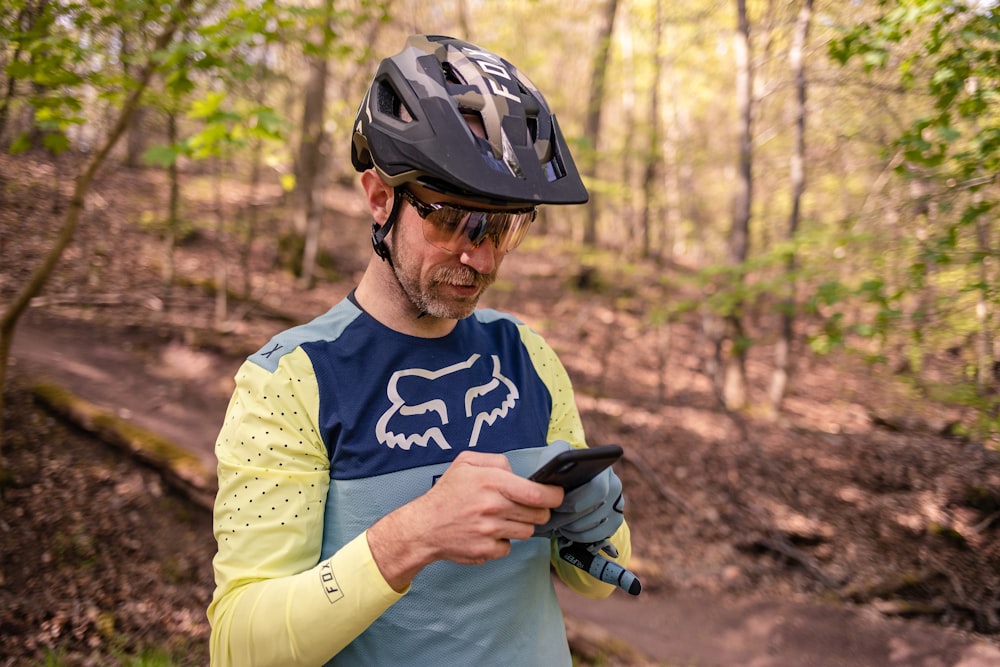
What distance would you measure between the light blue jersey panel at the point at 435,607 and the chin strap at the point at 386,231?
2.15ft

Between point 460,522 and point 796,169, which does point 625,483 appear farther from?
point 460,522

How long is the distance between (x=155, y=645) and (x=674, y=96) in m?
20.2

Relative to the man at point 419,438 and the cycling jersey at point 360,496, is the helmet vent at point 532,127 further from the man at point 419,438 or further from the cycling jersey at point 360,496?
the cycling jersey at point 360,496

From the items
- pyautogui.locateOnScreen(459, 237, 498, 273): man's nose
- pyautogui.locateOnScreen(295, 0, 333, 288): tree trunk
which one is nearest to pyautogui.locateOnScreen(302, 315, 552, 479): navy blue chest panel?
pyautogui.locateOnScreen(459, 237, 498, 273): man's nose

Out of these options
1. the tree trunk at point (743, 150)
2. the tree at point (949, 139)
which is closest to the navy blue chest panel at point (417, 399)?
the tree at point (949, 139)

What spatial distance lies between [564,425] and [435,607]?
71cm

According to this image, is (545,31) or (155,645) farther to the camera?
(545,31)

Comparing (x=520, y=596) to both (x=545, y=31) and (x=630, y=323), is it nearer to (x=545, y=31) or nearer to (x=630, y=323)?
(x=630, y=323)

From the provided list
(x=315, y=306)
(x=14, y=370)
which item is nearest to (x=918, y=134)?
(x=14, y=370)

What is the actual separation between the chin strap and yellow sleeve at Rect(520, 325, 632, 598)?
56 centimetres

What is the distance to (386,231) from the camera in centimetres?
173

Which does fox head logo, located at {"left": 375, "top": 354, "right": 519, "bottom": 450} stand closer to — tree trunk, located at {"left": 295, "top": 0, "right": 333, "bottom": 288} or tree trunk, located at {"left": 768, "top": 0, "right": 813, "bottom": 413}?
tree trunk, located at {"left": 768, "top": 0, "right": 813, "bottom": 413}

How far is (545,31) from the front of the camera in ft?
50.6

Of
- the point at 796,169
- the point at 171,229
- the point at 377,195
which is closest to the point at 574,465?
the point at 377,195
